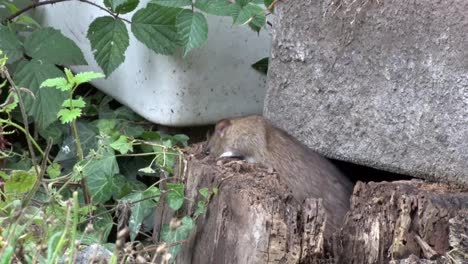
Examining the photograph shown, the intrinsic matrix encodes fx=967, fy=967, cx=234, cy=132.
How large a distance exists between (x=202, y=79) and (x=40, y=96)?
75cm

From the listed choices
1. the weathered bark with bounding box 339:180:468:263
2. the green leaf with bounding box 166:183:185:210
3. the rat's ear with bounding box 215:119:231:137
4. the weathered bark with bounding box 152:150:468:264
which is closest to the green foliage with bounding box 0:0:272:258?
the green leaf with bounding box 166:183:185:210

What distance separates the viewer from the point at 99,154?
3662mm

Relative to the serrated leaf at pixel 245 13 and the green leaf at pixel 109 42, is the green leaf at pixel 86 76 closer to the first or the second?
the serrated leaf at pixel 245 13

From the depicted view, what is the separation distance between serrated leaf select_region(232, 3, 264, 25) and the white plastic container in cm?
69

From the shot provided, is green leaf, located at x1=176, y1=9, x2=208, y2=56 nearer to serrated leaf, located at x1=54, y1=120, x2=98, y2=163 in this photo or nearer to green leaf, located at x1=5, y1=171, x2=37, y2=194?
green leaf, located at x1=5, y1=171, x2=37, y2=194

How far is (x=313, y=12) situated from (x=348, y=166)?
0.73 m

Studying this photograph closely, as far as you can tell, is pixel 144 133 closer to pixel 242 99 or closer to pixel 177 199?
pixel 242 99

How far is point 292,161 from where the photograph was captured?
3.53 m

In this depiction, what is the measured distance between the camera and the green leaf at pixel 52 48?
419 cm

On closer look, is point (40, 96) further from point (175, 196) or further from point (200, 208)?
point (200, 208)

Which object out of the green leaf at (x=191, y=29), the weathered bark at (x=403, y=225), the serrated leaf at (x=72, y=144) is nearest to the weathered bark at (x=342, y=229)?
the weathered bark at (x=403, y=225)

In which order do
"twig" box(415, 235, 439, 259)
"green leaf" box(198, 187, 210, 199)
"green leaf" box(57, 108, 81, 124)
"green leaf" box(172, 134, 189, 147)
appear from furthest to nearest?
"green leaf" box(172, 134, 189, 147), "green leaf" box(57, 108, 81, 124), "green leaf" box(198, 187, 210, 199), "twig" box(415, 235, 439, 259)

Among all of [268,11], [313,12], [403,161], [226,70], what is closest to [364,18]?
[313,12]

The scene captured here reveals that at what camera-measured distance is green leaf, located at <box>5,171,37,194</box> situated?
334cm
